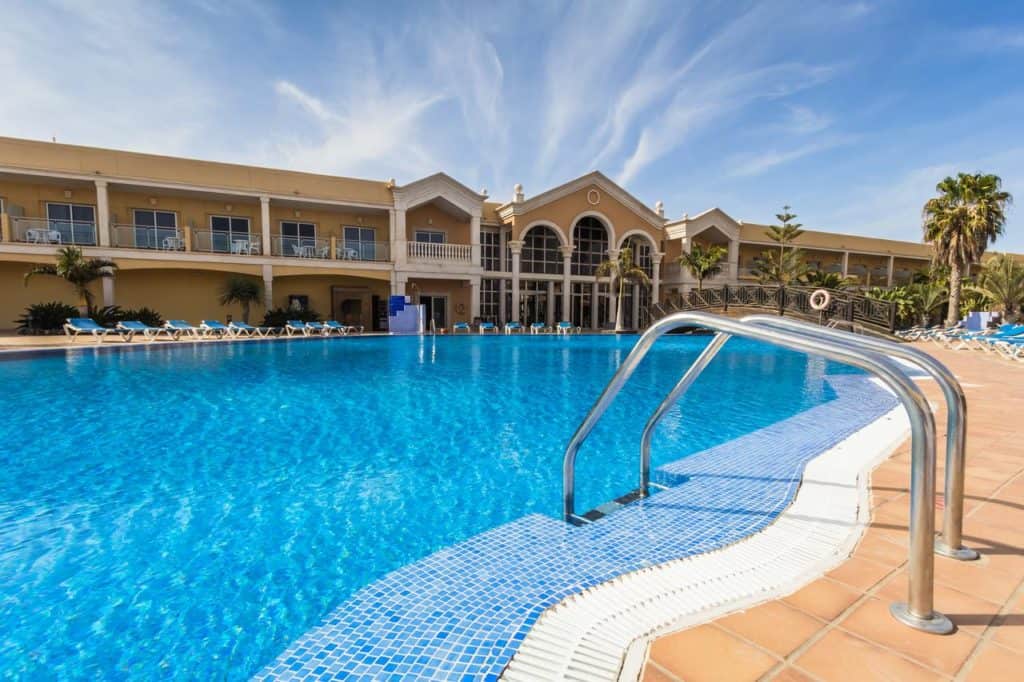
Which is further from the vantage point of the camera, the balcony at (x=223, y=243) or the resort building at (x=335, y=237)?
the balcony at (x=223, y=243)

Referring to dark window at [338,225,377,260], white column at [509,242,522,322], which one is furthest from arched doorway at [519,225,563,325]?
dark window at [338,225,377,260]

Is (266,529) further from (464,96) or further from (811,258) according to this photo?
(811,258)

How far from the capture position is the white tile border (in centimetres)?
179

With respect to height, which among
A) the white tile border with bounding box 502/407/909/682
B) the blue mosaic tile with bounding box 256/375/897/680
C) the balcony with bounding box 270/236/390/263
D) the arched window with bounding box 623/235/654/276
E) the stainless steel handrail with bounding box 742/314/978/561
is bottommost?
the blue mosaic tile with bounding box 256/375/897/680

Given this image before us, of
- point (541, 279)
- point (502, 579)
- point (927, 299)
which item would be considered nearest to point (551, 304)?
point (541, 279)

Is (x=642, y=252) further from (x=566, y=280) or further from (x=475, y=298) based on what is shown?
(x=475, y=298)

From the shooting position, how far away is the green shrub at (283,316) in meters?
21.3

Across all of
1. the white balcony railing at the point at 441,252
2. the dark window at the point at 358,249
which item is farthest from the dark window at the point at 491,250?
the dark window at the point at 358,249

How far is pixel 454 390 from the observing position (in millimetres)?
9766

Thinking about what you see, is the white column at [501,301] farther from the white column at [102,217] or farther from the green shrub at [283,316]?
the white column at [102,217]

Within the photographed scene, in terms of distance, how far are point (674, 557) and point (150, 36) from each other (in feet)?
52.6

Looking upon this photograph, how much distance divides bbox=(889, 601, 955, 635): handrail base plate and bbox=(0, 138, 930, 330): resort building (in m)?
23.1

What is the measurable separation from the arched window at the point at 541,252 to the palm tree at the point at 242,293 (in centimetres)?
1400

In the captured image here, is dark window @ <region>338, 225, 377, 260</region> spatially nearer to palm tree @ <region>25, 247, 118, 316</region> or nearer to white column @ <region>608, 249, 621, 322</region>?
palm tree @ <region>25, 247, 118, 316</region>
